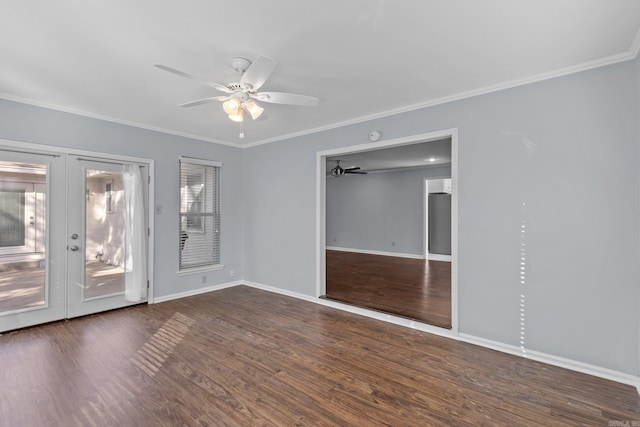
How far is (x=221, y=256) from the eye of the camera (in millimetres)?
5258

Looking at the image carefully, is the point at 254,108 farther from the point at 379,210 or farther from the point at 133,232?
the point at 379,210

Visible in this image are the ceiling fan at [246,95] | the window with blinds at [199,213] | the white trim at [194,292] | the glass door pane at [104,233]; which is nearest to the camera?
the ceiling fan at [246,95]

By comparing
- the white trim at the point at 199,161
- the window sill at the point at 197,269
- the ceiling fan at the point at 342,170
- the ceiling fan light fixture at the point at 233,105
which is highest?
the ceiling fan at the point at 342,170

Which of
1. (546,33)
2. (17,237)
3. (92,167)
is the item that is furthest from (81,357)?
(546,33)

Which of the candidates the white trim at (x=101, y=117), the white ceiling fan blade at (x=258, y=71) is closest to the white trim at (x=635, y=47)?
the white ceiling fan blade at (x=258, y=71)

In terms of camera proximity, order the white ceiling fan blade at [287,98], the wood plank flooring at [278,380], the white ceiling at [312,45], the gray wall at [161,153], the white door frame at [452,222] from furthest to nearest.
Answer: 1. the gray wall at [161,153]
2. the white door frame at [452,222]
3. the white ceiling fan blade at [287,98]
4. the wood plank flooring at [278,380]
5. the white ceiling at [312,45]

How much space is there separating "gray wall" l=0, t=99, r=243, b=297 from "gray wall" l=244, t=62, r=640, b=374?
338 centimetres

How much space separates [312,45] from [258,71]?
1.54 feet

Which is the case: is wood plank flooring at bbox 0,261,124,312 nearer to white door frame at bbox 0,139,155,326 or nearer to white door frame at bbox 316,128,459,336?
white door frame at bbox 0,139,155,326

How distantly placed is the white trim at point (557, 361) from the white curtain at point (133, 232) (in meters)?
4.27

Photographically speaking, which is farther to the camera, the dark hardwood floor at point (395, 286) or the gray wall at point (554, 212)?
the dark hardwood floor at point (395, 286)

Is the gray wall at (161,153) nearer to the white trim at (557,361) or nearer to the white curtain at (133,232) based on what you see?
the white curtain at (133,232)

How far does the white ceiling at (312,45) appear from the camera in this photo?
184 cm

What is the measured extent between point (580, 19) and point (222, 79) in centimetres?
278
